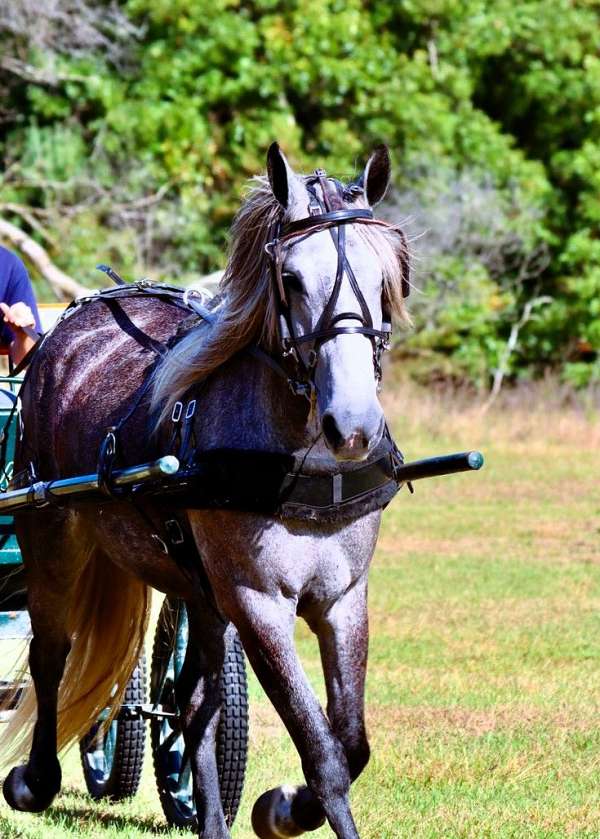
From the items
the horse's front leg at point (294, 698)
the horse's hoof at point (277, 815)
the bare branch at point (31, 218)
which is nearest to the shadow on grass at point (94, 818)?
the horse's hoof at point (277, 815)

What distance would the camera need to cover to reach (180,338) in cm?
441

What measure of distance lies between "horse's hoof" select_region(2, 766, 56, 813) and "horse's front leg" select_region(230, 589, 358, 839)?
54.9 inches

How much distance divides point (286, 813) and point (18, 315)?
2281mm

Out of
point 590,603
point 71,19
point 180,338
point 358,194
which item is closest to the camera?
point 358,194

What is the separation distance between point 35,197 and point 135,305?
49.6 feet

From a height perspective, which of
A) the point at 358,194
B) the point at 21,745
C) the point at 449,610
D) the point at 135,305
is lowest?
the point at 449,610

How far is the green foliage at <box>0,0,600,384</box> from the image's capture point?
19469 mm

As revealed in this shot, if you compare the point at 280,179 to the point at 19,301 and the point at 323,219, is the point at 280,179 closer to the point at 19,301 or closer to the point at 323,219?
the point at 323,219

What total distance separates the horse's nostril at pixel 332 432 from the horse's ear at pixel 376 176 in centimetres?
74

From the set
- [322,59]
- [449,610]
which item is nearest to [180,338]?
[449,610]

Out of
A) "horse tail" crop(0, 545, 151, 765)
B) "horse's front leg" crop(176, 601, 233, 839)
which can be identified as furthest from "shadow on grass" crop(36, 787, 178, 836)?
"horse's front leg" crop(176, 601, 233, 839)

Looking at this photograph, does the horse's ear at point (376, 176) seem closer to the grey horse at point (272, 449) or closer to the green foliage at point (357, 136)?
the grey horse at point (272, 449)

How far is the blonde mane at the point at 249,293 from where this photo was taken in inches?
142

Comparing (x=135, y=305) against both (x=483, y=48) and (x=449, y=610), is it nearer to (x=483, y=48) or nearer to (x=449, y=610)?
(x=449, y=610)
